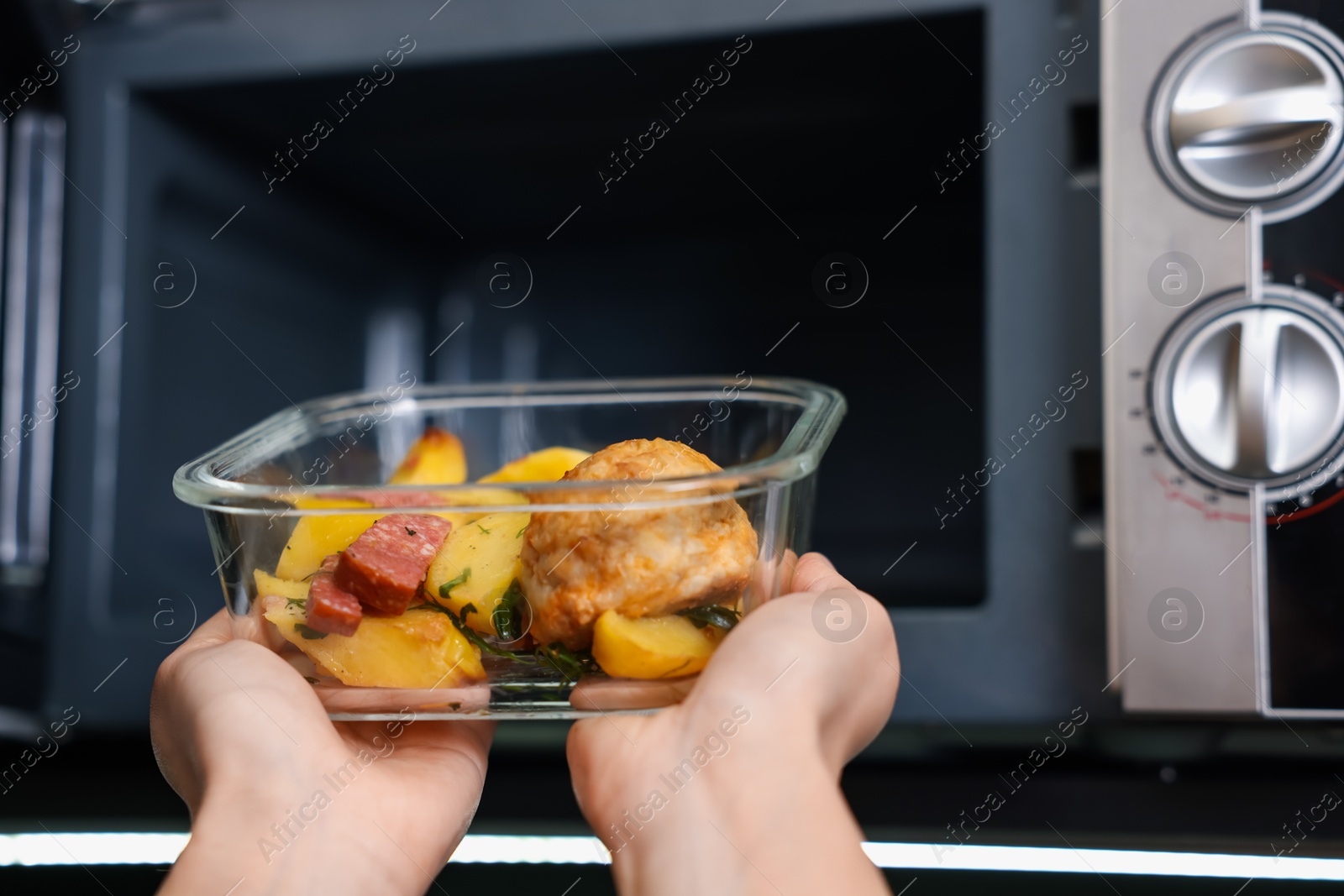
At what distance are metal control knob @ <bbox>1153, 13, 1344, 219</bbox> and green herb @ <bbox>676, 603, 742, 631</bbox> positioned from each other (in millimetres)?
407

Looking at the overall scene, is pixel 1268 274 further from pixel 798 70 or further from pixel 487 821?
pixel 487 821

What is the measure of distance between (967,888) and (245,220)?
0.78m

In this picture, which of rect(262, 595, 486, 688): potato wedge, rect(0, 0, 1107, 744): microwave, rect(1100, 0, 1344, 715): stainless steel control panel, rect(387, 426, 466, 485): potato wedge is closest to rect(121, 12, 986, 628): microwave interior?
rect(0, 0, 1107, 744): microwave

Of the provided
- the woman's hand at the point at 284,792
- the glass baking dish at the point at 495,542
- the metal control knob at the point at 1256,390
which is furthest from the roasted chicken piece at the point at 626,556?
the metal control knob at the point at 1256,390

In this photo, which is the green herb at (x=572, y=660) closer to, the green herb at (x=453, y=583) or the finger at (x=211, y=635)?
the green herb at (x=453, y=583)

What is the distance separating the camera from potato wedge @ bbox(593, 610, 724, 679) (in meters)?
0.36

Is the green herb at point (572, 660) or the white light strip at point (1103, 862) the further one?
the white light strip at point (1103, 862)

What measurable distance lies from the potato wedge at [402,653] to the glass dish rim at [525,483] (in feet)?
0.19

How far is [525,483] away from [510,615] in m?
0.09

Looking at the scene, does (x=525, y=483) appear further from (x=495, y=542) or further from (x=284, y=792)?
(x=284, y=792)

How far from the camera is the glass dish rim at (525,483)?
1.15 feet

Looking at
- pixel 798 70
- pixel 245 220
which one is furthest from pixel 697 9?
pixel 245 220

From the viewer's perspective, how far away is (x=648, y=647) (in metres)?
0.37

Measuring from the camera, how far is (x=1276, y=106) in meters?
0.51
